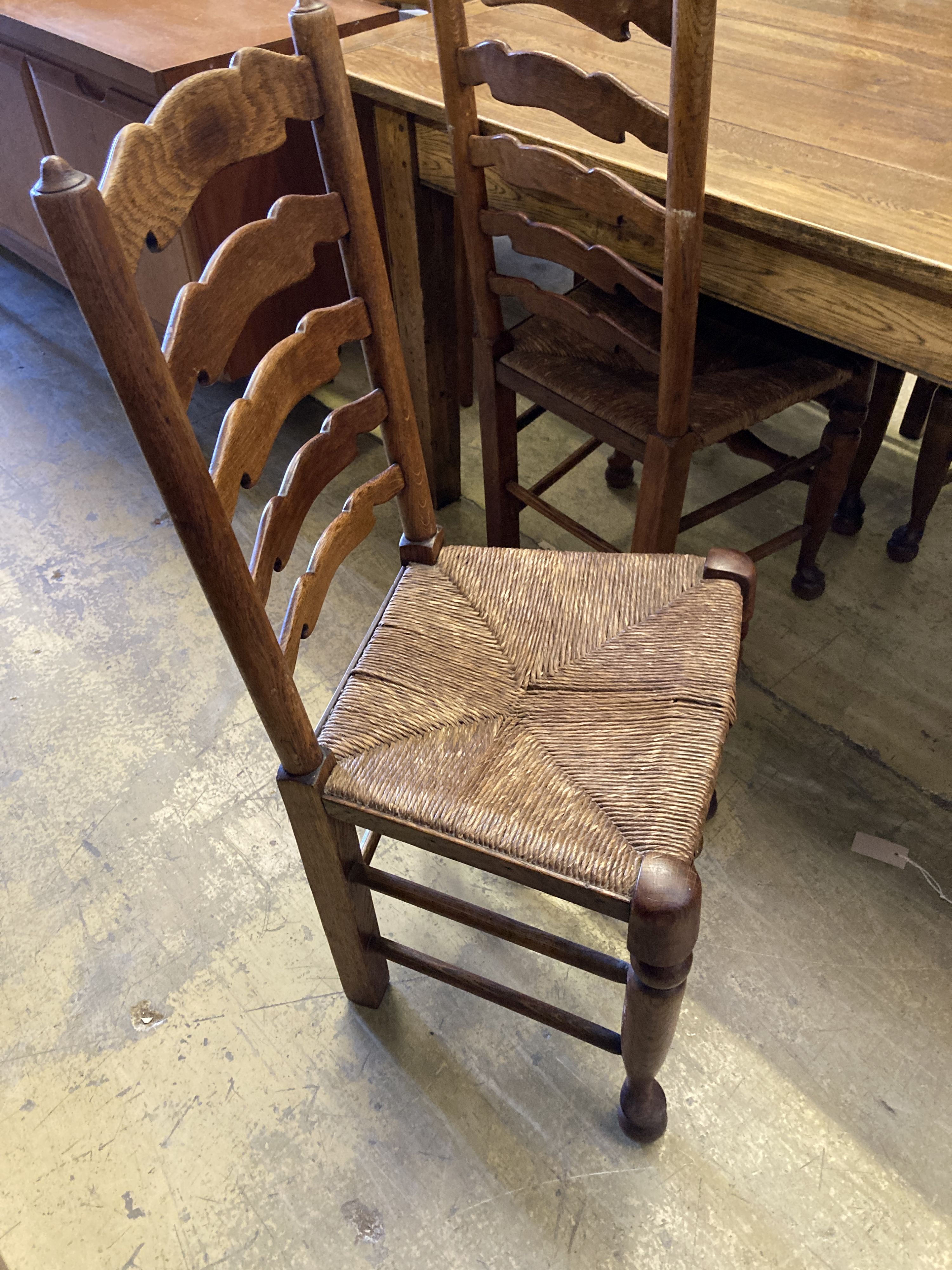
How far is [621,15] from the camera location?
3.46 ft

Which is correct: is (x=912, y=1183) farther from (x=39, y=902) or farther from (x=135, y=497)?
(x=135, y=497)

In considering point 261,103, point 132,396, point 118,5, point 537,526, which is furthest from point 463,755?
point 118,5

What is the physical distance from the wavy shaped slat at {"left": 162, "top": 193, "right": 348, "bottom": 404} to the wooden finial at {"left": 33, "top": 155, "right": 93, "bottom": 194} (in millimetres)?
155

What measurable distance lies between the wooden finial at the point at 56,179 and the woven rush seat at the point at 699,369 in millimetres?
916

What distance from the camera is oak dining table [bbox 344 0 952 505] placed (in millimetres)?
1097

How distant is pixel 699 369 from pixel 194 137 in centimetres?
94

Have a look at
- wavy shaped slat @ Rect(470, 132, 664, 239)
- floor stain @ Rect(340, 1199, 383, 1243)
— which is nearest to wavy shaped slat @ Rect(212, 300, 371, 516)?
wavy shaped slat @ Rect(470, 132, 664, 239)

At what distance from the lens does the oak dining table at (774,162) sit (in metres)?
1.10

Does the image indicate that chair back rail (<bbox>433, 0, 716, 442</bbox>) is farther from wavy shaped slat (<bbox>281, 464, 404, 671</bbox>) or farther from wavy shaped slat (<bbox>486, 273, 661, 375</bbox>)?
wavy shaped slat (<bbox>281, 464, 404, 671</bbox>)

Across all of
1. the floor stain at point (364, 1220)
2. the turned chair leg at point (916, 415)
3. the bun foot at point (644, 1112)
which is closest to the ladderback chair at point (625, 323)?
the turned chair leg at point (916, 415)

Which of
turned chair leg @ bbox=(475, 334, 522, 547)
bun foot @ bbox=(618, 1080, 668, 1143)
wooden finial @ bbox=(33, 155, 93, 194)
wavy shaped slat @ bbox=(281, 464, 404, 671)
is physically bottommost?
bun foot @ bbox=(618, 1080, 668, 1143)

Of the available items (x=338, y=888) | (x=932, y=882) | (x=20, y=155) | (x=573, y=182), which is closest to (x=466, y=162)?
(x=573, y=182)

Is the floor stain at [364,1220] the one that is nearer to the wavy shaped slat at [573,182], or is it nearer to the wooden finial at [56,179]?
the wooden finial at [56,179]

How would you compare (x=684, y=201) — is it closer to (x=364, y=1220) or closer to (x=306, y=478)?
(x=306, y=478)
